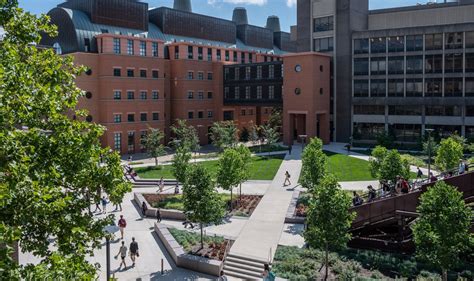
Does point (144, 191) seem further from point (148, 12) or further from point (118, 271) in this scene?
point (148, 12)

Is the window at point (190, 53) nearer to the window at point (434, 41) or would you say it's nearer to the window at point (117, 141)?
the window at point (117, 141)

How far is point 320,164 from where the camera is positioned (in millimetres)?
31812

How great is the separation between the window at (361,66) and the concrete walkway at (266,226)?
28.5 meters

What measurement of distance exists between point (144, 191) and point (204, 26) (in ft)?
149

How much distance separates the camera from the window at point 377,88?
62969 mm

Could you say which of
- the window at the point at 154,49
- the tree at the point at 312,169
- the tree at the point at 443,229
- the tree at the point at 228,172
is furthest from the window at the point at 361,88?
the tree at the point at 443,229

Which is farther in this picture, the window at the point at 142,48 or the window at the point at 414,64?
the window at the point at 142,48

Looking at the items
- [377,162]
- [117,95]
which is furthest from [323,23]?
[377,162]

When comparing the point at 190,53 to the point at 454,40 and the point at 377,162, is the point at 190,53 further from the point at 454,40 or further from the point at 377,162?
the point at 377,162

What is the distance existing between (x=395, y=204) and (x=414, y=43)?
42.6 metres

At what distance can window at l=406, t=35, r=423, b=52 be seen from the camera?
60062mm

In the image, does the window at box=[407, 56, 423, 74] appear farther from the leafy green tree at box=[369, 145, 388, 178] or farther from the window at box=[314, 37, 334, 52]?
the leafy green tree at box=[369, 145, 388, 178]

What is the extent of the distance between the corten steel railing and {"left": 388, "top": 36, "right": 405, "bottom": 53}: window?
133 feet

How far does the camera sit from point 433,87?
5947cm
